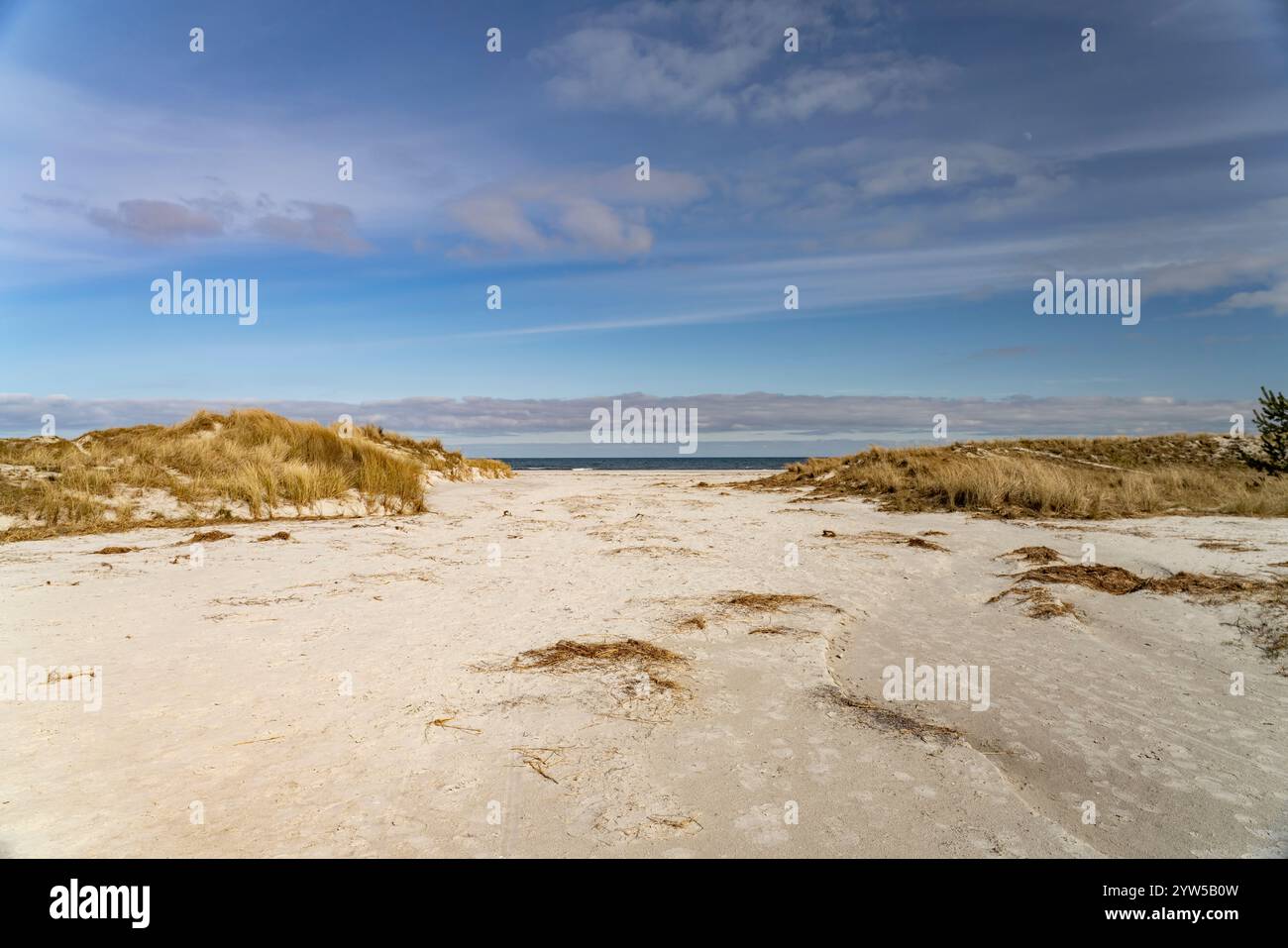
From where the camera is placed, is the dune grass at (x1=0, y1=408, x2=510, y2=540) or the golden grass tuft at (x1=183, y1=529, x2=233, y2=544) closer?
the golden grass tuft at (x1=183, y1=529, x2=233, y2=544)

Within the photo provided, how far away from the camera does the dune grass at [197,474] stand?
1209 centimetres

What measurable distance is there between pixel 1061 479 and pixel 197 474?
66.0 ft

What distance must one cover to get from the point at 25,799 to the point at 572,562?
6470mm

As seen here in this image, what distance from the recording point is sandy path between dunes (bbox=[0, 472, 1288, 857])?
2924 millimetres

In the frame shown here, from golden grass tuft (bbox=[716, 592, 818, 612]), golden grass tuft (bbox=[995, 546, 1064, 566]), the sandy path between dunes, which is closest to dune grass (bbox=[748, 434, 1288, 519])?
golden grass tuft (bbox=[995, 546, 1064, 566])

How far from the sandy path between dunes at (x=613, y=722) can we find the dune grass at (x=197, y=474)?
14.5ft

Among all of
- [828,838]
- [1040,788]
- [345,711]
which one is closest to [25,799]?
[345,711]

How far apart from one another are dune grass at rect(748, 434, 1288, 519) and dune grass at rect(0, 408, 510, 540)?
43.4ft

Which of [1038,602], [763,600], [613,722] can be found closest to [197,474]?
[763,600]

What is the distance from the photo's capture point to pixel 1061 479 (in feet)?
50.0

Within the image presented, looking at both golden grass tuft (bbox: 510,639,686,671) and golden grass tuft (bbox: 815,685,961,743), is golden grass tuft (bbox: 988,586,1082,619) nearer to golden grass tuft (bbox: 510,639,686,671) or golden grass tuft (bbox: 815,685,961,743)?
golden grass tuft (bbox: 815,685,961,743)

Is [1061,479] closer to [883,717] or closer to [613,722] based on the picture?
[883,717]

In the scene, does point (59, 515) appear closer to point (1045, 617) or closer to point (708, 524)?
point (708, 524)

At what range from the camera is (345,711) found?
421 cm
